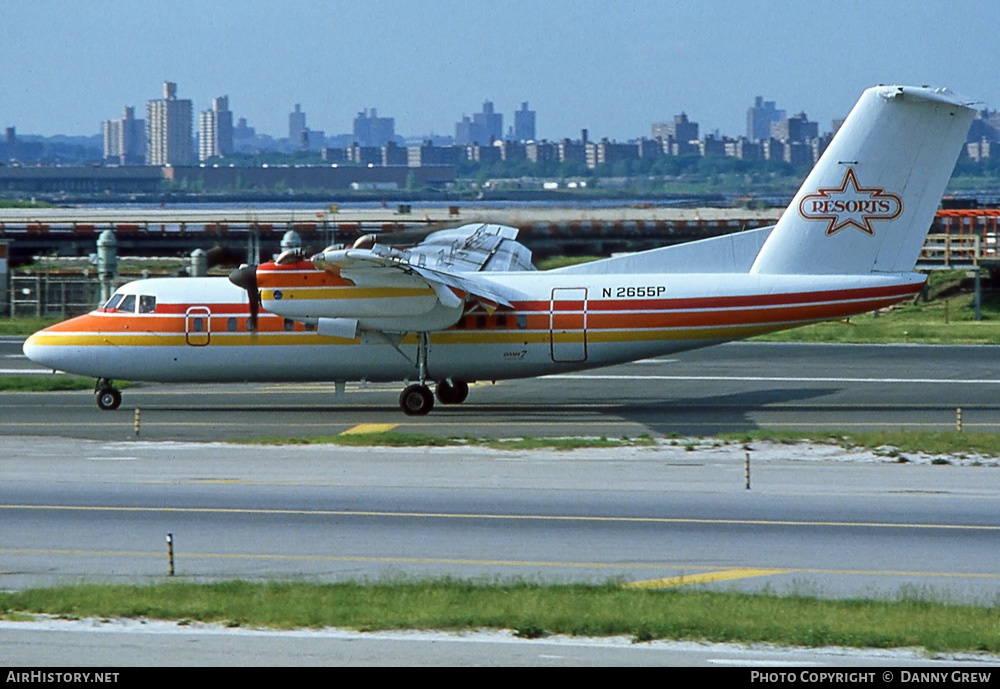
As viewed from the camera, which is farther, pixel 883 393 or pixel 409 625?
pixel 883 393

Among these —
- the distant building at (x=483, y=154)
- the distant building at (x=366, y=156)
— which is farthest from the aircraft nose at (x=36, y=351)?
the distant building at (x=366, y=156)

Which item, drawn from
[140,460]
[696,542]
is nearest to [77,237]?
[140,460]

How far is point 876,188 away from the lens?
2970cm

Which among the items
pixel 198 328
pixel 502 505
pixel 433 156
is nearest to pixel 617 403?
pixel 198 328

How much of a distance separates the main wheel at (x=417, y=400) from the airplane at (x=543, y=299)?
50mm

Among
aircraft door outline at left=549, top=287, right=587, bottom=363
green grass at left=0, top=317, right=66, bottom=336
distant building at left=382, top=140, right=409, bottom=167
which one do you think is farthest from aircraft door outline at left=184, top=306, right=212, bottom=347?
distant building at left=382, top=140, right=409, bottom=167

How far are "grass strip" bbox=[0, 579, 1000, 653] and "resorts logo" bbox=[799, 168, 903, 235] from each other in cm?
1726

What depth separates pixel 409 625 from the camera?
1285 cm

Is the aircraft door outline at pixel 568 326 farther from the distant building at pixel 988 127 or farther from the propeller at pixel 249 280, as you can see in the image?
the distant building at pixel 988 127

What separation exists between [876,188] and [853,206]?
26.0 inches

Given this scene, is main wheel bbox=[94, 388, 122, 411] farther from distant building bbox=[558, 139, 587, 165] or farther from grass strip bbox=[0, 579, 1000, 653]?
distant building bbox=[558, 139, 587, 165]

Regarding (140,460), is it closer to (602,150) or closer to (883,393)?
(883,393)

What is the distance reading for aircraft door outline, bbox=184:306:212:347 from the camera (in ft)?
106

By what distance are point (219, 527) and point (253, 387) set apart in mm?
20015
